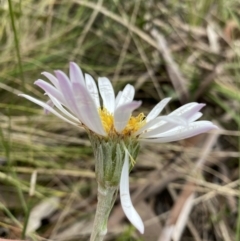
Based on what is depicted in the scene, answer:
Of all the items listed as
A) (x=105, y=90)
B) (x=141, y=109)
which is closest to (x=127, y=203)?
(x=105, y=90)

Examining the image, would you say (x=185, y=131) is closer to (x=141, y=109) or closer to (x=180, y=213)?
(x=180, y=213)

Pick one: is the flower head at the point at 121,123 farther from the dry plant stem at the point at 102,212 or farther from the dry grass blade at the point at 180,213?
the dry grass blade at the point at 180,213

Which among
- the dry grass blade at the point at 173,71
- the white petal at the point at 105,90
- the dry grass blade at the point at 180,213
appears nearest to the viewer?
the white petal at the point at 105,90

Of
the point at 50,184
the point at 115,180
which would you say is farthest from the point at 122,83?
the point at 115,180

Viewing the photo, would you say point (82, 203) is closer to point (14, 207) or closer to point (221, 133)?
point (14, 207)

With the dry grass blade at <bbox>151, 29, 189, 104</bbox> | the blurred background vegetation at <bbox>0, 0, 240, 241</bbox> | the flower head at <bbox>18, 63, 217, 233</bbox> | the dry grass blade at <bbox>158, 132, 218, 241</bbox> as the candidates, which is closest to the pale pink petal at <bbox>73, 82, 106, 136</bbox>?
the flower head at <bbox>18, 63, 217, 233</bbox>

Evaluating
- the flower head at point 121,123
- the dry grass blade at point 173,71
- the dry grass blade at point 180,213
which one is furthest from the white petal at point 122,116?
the dry grass blade at point 173,71

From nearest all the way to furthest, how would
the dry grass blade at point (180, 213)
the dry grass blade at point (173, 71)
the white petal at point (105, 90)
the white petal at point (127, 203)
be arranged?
1. the white petal at point (127, 203)
2. the white petal at point (105, 90)
3. the dry grass blade at point (180, 213)
4. the dry grass blade at point (173, 71)
